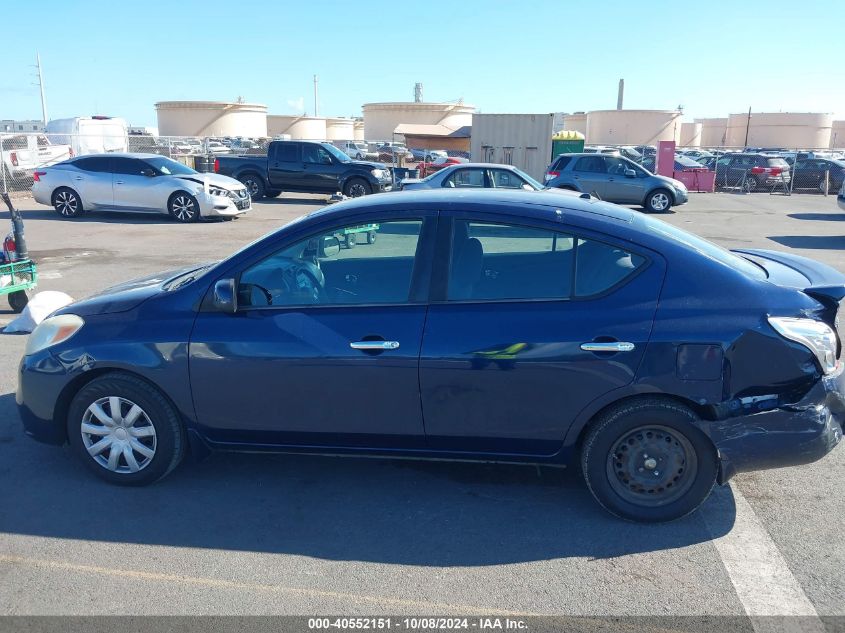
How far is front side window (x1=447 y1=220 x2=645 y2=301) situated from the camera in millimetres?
3715

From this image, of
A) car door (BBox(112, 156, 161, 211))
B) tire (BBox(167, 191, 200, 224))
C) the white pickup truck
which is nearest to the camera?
tire (BBox(167, 191, 200, 224))

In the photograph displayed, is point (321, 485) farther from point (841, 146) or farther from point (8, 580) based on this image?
point (841, 146)

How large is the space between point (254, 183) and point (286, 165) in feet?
4.61

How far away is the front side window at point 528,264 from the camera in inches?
146

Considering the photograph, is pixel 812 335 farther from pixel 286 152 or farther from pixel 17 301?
pixel 286 152

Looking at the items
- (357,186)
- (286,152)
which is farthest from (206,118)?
(357,186)

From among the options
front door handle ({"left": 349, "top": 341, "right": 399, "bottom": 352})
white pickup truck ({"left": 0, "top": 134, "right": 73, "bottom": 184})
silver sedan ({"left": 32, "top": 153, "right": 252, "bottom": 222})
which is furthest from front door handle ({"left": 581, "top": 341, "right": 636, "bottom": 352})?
white pickup truck ({"left": 0, "top": 134, "right": 73, "bottom": 184})

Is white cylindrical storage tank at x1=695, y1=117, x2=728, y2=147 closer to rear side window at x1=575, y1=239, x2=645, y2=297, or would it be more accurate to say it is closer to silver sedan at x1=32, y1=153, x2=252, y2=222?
silver sedan at x1=32, y1=153, x2=252, y2=222

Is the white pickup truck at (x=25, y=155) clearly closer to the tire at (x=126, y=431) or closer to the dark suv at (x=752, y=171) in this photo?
the tire at (x=126, y=431)

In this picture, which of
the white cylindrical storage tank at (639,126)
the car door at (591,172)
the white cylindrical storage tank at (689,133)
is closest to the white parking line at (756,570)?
the car door at (591,172)

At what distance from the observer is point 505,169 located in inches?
622

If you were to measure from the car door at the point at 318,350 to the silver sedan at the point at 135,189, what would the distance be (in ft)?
43.6

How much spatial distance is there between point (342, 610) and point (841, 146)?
293 ft

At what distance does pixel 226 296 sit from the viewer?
3.87 m
